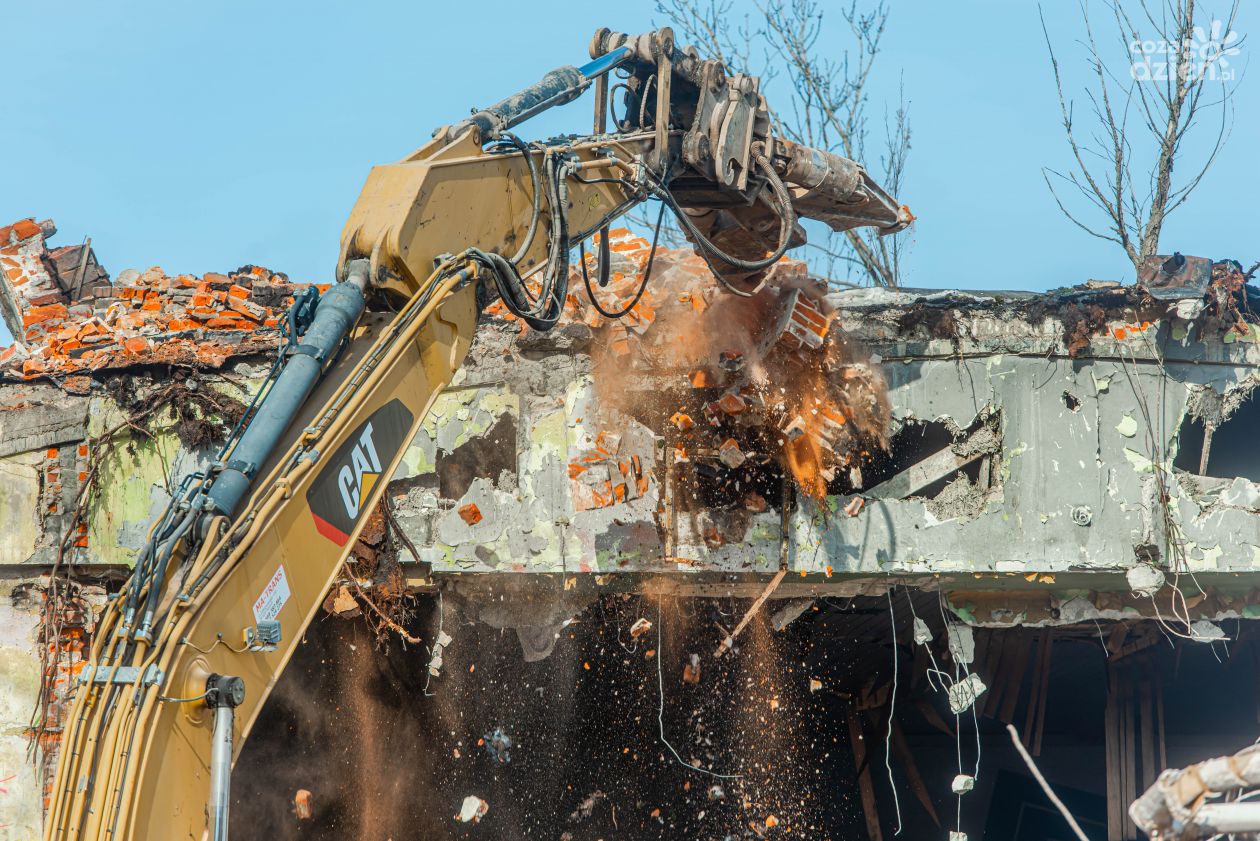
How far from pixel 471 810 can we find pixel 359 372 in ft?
19.1

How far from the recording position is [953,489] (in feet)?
27.9

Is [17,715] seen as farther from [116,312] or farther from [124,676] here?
[124,676]

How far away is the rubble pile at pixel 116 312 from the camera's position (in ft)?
A: 30.5

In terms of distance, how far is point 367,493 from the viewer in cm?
462

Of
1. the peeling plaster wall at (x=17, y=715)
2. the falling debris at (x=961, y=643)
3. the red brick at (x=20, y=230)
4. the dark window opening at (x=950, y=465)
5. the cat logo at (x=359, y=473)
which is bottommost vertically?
the peeling plaster wall at (x=17, y=715)

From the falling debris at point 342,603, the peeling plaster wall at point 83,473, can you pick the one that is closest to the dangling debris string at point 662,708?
the falling debris at point 342,603

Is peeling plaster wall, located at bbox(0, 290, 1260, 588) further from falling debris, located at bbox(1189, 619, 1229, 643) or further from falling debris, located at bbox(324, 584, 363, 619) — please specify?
falling debris, located at bbox(1189, 619, 1229, 643)

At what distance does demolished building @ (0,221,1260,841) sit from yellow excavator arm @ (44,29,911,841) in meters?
1.64

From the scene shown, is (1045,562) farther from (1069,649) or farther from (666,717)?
(1069,649)

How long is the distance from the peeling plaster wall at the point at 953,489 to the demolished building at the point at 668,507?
21mm

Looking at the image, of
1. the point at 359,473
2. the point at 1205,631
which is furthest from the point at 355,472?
the point at 1205,631

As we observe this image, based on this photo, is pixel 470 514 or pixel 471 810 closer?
pixel 470 514

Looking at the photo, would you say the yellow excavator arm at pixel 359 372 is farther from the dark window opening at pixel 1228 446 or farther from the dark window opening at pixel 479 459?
the dark window opening at pixel 1228 446

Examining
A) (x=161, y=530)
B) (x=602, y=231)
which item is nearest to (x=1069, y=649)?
(x=602, y=231)
